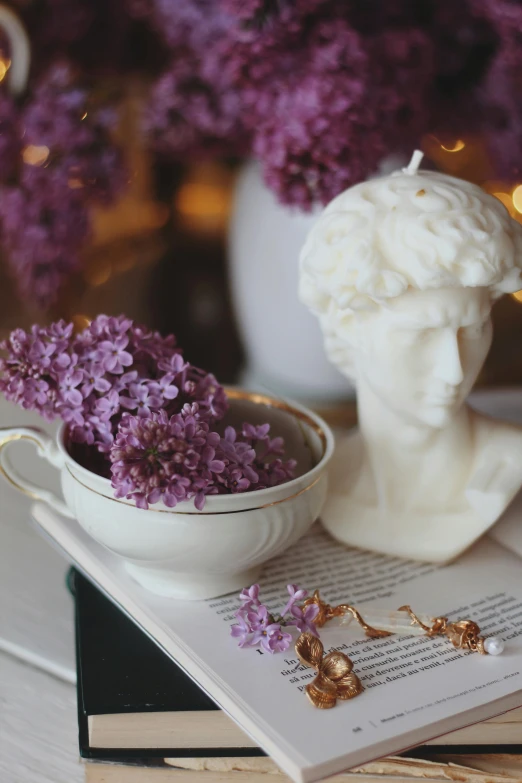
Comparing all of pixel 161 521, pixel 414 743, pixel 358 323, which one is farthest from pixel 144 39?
pixel 414 743

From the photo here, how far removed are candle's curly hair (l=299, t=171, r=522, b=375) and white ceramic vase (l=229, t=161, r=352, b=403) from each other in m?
0.23

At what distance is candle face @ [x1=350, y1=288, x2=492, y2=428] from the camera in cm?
49

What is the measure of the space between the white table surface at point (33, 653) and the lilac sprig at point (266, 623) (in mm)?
127

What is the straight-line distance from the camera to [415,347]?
512 mm

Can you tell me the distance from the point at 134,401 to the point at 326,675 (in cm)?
19

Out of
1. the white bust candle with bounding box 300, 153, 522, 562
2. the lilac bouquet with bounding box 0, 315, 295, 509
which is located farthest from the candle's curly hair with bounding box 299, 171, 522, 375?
the lilac bouquet with bounding box 0, 315, 295, 509

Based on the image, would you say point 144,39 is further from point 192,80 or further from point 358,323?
point 358,323

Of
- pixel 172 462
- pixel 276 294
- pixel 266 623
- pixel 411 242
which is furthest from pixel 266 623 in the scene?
pixel 276 294

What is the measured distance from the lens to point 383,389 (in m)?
0.54

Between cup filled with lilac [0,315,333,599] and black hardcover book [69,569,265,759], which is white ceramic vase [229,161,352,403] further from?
black hardcover book [69,569,265,759]

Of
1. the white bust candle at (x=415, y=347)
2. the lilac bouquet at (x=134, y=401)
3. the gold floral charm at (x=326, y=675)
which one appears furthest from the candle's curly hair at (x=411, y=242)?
the gold floral charm at (x=326, y=675)

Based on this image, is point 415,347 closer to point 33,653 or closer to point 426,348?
point 426,348

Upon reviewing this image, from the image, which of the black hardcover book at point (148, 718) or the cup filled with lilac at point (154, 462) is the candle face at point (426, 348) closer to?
the cup filled with lilac at point (154, 462)

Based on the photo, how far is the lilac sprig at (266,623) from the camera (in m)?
0.47
